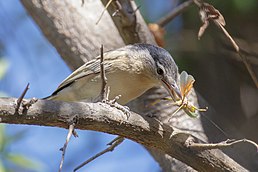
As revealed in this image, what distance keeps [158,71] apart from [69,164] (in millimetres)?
2281

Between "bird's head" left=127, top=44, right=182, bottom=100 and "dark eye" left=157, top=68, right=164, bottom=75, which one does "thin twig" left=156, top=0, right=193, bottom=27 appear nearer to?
"bird's head" left=127, top=44, right=182, bottom=100

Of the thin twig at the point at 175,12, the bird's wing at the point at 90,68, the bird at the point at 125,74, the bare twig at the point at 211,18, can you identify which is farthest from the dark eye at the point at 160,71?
the bare twig at the point at 211,18

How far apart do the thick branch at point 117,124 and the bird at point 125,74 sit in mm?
842

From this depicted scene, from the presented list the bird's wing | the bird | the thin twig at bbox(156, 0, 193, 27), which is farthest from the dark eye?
the thin twig at bbox(156, 0, 193, 27)

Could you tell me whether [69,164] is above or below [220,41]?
below

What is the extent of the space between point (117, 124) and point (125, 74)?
1153mm

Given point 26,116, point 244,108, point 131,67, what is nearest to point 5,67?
point 131,67

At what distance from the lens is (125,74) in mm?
3559

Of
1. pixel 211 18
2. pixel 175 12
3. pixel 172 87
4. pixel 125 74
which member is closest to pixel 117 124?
pixel 211 18

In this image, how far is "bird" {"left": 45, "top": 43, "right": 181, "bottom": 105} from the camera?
11.5 ft

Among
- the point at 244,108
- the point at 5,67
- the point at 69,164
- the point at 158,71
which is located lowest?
the point at 69,164

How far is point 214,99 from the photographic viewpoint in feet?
14.5

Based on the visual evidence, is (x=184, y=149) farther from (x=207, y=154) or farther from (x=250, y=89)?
(x=250, y=89)

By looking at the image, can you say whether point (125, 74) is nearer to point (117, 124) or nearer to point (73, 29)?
point (73, 29)
